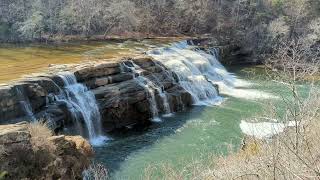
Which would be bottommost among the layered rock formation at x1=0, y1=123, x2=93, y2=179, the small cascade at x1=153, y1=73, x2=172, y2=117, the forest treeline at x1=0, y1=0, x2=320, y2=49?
the small cascade at x1=153, y1=73, x2=172, y2=117

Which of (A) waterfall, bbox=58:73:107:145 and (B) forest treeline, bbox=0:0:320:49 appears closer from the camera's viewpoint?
(A) waterfall, bbox=58:73:107:145

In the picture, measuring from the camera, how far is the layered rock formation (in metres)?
12.4

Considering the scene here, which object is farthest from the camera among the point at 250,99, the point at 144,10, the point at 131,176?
the point at 144,10

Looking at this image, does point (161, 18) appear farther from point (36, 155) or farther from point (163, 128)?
point (36, 155)

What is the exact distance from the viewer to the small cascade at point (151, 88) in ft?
76.9

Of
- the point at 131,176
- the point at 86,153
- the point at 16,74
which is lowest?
the point at 131,176

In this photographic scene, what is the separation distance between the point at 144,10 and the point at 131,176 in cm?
Answer: 3029

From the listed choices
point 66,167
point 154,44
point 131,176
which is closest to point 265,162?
point 66,167

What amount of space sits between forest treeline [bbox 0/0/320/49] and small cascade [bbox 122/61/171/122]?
1378 centimetres

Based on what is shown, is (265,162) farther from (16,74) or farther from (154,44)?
(154,44)

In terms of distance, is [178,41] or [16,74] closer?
[16,74]

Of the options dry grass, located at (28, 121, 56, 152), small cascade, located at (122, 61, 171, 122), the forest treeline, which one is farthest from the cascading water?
dry grass, located at (28, 121, 56, 152)

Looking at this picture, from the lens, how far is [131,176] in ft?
52.3

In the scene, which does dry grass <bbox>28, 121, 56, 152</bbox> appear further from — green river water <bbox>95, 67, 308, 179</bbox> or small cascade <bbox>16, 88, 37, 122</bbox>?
small cascade <bbox>16, 88, 37, 122</bbox>
